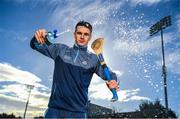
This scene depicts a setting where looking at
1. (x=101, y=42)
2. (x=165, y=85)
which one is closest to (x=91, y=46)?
(x=101, y=42)

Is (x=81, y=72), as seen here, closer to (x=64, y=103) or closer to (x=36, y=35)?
(x=64, y=103)

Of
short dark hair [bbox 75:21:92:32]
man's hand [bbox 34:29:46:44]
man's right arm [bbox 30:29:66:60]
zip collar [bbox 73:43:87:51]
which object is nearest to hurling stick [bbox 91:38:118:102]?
zip collar [bbox 73:43:87:51]

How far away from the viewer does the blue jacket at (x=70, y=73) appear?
493 cm

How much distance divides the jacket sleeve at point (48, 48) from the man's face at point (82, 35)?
1.14 feet

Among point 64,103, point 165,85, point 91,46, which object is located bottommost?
point 64,103

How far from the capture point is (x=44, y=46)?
537cm

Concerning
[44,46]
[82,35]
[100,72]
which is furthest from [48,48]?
[100,72]

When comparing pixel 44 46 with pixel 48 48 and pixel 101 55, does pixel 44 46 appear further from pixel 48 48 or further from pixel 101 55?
pixel 101 55

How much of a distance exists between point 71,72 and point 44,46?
2.36ft

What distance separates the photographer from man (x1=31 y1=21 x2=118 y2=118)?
4.91 metres

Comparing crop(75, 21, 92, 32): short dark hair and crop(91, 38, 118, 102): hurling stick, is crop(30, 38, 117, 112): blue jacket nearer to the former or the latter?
crop(91, 38, 118, 102): hurling stick

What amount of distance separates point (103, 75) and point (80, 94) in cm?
70

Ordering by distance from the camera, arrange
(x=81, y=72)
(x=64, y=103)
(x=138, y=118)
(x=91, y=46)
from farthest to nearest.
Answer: (x=138, y=118)
(x=91, y=46)
(x=81, y=72)
(x=64, y=103)

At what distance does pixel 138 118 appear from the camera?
51219 millimetres
